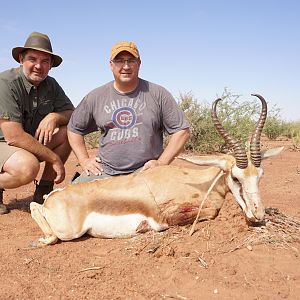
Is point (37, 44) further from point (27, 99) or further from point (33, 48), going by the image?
point (27, 99)

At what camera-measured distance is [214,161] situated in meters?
4.42

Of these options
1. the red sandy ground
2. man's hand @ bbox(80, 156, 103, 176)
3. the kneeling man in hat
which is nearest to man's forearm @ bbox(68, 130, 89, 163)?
man's hand @ bbox(80, 156, 103, 176)

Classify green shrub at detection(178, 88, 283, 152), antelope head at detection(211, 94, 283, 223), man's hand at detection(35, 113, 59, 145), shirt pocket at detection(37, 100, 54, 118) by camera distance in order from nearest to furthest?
antelope head at detection(211, 94, 283, 223), man's hand at detection(35, 113, 59, 145), shirt pocket at detection(37, 100, 54, 118), green shrub at detection(178, 88, 283, 152)

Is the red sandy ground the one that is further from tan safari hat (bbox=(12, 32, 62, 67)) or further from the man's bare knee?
tan safari hat (bbox=(12, 32, 62, 67))

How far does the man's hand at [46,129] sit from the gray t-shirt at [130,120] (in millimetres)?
707

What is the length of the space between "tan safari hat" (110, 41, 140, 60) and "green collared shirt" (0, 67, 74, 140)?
1455 mm

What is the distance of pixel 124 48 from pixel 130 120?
0.91 m

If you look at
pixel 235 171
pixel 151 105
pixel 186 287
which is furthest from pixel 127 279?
pixel 151 105

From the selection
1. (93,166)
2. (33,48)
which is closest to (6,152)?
(93,166)

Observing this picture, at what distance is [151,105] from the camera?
5383mm

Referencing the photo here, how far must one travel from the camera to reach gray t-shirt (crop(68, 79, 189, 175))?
527 centimetres

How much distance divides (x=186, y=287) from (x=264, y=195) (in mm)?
4221

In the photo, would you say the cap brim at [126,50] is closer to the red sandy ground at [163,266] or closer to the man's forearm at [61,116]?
the man's forearm at [61,116]

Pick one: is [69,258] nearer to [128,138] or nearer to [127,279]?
[127,279]
